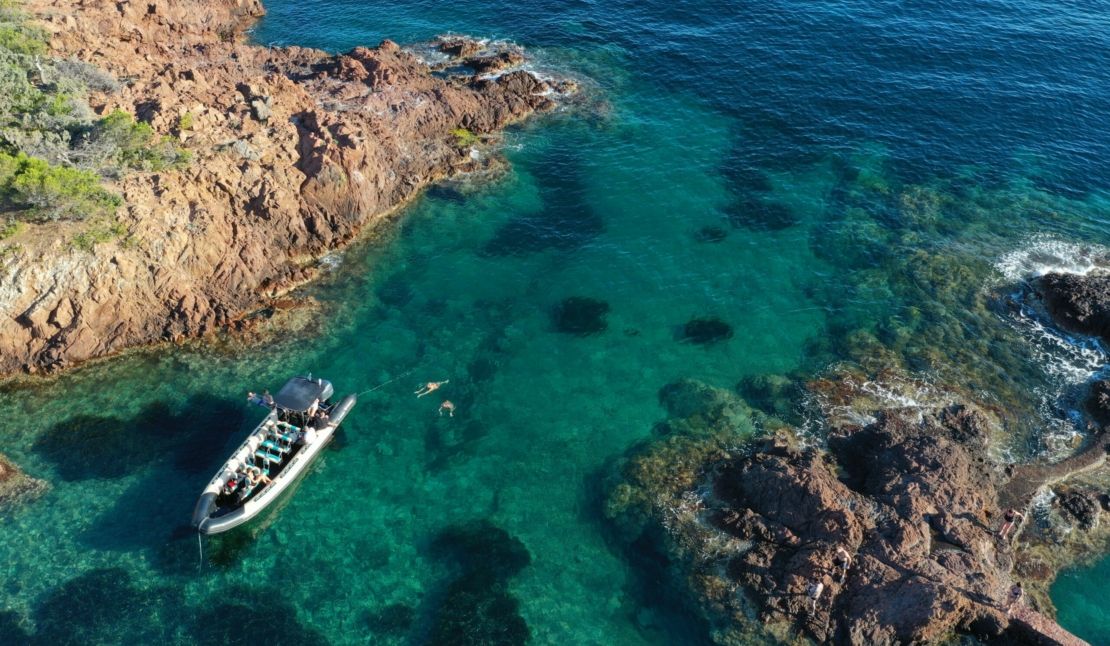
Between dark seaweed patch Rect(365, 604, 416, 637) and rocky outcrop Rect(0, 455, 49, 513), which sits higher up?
rocky outcrop Rect(0, 455, 49, 513)

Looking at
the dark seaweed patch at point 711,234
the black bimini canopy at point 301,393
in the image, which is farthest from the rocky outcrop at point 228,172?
the dark seaweed patch at point 711,234

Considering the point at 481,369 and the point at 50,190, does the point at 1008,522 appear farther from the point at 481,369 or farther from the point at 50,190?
the point at 50,190

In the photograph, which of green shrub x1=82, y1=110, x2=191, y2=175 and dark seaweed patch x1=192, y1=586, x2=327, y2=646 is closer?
dark seaweed patch x1=192, y1=586, x2=327, y2=646

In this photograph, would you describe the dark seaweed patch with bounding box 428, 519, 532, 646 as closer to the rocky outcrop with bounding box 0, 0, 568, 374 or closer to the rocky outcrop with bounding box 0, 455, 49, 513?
the rocky outcrop with bounding box 0, 455, 49, 513

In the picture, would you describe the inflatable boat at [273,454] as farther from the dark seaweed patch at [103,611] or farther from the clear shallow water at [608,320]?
the dark seaweed patch at [103,611]

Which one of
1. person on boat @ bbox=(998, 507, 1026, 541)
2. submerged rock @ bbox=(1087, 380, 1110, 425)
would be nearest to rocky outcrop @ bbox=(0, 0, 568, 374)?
person on boat @ bbox=(998, 507, 1026, 541)

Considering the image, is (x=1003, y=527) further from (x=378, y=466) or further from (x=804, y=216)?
(x=378, y=466)
